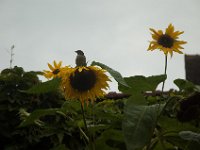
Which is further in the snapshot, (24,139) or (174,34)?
(24,139)

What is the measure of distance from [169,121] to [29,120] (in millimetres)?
578

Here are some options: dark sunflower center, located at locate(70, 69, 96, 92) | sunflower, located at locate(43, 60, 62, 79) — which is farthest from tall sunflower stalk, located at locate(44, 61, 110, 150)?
sunflower, located at locate(43, 60, 62, 79)

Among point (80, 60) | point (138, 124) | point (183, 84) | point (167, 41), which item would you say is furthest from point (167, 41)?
point (138, 124)

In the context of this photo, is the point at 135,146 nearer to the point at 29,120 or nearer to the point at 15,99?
the point at 29,120

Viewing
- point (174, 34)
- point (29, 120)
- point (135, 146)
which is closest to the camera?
point (135, 146)

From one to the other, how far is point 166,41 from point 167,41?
0.01 metres

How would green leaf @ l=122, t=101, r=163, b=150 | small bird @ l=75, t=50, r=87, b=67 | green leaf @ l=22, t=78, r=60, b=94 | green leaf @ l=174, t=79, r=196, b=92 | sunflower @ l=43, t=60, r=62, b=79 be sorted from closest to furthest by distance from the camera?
green leaf @ l=122, t=101, r=163, b=150 < green leaf @ l=22, t=78, r=60, b=94 < small bird @ l=75, t=50, r=87, b=67 < green leaf @ l=174, t=79, r=196, b=92 < sunflower @ l=43, t=60, r=62, b=79

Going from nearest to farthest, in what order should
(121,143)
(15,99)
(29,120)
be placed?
(29,120) → (121,143) → (15,99)

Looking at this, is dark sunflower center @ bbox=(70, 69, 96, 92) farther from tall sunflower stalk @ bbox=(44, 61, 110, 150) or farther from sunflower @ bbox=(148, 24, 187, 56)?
sunflower @ bbox=(148, 24, 187, 56)

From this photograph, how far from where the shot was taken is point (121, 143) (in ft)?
7.11

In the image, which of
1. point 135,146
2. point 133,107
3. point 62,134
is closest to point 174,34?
point 133,107

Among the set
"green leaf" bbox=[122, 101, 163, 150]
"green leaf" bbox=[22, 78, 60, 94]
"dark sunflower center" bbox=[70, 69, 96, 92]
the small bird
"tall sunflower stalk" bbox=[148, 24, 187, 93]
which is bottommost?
"green leaf" bbox=[122, 101, 163, 150]

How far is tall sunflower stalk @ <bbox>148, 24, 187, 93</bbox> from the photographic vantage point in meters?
2.49

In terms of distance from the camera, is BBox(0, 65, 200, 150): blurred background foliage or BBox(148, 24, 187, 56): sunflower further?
BBox(148, 24, 187, 56): sunflower
